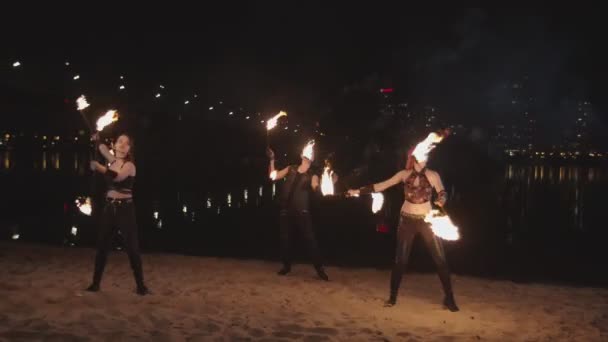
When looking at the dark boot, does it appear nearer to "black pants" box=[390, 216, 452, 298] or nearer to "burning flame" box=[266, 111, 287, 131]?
"black pants" box=[390, 216, 452, 298]

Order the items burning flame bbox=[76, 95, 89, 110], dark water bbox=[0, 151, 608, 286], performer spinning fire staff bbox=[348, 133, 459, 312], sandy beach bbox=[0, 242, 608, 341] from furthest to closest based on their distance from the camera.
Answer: dark water bbox=[0, 151, 608, 286] → performer spinning fire staff bbox=[348, 133, 459, 312] → burning flame bbox=[76, 95, 89, 110] → sandy beach bbox=[0, 242, 608, 341]

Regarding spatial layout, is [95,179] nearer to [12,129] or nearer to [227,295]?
[227,295]

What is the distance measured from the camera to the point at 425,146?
772 centimetres

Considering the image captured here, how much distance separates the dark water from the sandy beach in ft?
4.54

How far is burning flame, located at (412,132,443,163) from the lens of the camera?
7.68 metres

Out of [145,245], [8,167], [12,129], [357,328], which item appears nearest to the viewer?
[357,328]

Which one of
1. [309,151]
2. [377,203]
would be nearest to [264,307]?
[377,203]

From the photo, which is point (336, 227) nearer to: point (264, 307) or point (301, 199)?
point (301, 199)

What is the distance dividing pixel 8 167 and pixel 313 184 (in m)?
40.1

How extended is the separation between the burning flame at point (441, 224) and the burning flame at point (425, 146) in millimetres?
684

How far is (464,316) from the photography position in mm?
7984

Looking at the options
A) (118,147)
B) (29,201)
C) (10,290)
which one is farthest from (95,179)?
(29,201)

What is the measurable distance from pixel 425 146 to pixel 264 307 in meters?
2.83

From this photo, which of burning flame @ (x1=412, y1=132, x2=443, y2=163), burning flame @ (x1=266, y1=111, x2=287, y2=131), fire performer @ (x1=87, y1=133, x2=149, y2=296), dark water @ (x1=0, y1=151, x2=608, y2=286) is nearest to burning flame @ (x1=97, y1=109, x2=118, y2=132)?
fire performer @ (x1=87, y1=133, x2=149, y2=296)
